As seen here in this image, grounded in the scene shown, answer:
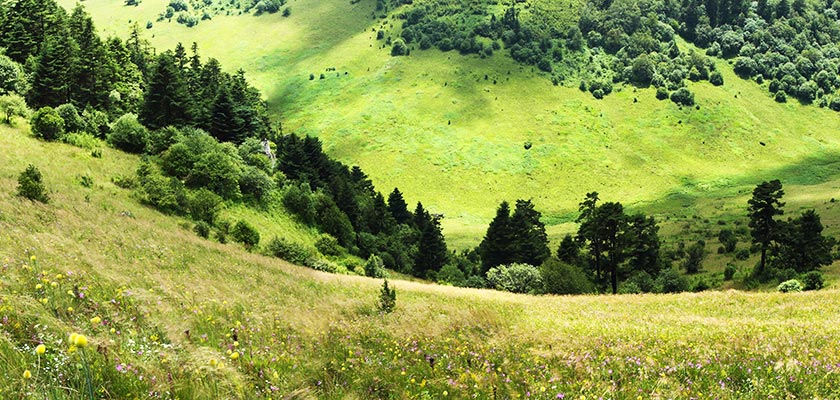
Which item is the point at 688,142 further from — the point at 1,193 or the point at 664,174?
the point at 1,193

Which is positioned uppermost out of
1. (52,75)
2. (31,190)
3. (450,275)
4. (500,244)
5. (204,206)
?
(52,75)

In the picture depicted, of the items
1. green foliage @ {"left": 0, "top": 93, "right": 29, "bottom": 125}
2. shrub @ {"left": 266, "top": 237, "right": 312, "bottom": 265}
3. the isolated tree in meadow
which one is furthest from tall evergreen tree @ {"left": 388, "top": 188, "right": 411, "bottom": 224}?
green foliage @ {"left": 0, "top": 93, "right": 29, "bottom": 125}

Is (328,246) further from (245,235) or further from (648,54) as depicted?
(648,54)

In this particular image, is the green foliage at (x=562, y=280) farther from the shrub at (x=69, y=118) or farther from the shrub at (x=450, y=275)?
the shrub at (x=69, y=118)

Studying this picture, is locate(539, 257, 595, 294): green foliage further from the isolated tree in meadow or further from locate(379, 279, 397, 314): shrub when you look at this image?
locate(379, 279, 397, 314): shrub

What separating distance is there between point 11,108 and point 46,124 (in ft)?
21.2

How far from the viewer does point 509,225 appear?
66.1 metres

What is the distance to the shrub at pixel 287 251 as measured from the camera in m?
44.0

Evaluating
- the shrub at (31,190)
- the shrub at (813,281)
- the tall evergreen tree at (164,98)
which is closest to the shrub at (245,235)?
the shrub at (31,190)

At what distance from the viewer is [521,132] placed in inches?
5827

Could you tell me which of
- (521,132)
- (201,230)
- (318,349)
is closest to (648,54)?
(521,132)

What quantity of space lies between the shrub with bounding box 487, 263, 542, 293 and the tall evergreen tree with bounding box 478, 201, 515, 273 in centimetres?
1284

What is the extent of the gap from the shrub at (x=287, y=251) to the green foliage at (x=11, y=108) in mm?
28566

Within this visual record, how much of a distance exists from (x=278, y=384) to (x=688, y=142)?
167399 mm
